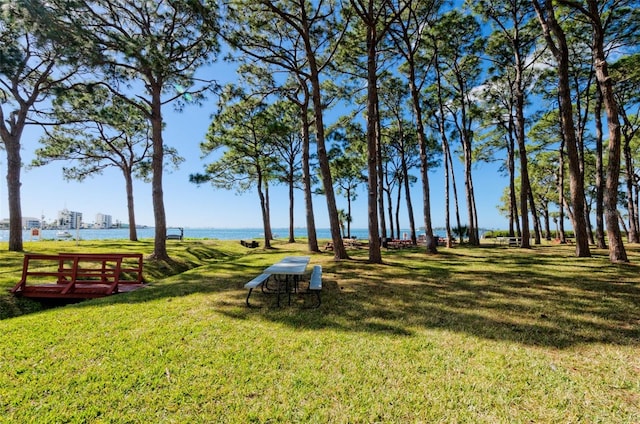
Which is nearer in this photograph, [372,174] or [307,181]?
[372,174]

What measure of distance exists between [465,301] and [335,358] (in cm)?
359

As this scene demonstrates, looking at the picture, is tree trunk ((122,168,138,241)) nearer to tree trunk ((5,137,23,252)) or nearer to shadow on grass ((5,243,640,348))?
tree trunk ((5,137,23,252))

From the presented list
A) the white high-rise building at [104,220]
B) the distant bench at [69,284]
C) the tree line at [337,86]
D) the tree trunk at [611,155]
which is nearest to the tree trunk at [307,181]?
the tree line at [337,86]

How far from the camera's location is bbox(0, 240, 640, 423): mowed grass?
8.35ft

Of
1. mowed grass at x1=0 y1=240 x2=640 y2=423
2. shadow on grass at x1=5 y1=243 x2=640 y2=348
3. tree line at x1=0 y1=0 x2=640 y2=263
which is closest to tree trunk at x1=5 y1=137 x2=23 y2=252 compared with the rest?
tree line at x1=0 y1=0 x2=640 y2=263

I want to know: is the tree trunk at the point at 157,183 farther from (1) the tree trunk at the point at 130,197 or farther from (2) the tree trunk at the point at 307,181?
(1) the tree trunk at the point at 130,197

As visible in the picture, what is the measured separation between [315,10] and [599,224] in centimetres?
1821

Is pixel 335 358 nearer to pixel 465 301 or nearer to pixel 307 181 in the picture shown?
pixel 465 301

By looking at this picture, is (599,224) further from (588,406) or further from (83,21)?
(83,21)

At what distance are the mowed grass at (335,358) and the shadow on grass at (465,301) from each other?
1.8 inches

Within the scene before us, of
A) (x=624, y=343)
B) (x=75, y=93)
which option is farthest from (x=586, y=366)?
(x=75, y=93)

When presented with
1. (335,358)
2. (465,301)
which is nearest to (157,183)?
(335,358)

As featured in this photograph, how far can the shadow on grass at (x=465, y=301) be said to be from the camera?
4.23 m

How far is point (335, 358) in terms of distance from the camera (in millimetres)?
3449
